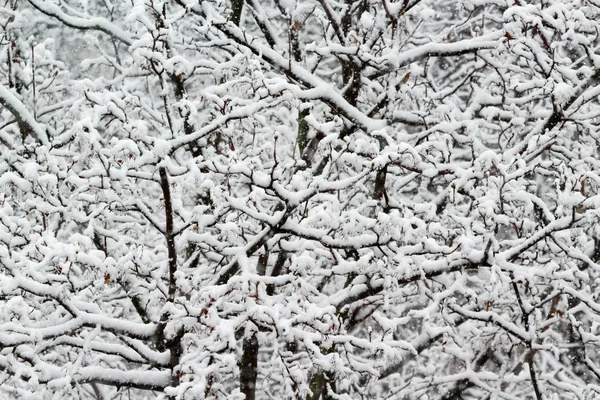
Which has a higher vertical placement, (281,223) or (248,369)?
(281,223)

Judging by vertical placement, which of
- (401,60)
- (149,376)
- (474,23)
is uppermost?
(474,23)

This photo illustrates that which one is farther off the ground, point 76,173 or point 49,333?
point 76,173

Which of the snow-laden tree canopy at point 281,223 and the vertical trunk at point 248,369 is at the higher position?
the snow-laden tree canopy at point 281,223

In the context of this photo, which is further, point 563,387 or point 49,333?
point 563,387

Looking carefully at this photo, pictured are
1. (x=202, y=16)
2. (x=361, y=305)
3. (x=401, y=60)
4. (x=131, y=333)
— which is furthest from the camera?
(x=202, y=16)

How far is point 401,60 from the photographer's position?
469 cm

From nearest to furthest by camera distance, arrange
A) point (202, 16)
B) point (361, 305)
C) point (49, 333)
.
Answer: point (49, 333) → point (361, 305) → point (202, 16)

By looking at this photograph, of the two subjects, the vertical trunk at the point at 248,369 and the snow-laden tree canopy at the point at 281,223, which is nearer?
the snow-laden tree canopy at the point at 281,223

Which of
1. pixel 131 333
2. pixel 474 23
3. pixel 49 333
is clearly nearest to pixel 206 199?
pixel 131 333

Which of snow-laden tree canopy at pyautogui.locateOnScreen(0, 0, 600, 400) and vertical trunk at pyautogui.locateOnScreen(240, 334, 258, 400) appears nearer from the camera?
snow-laden tree canopy at pyautogui.locateOnScreen(0, 0, 600, 400)

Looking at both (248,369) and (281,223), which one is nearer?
(281,223)

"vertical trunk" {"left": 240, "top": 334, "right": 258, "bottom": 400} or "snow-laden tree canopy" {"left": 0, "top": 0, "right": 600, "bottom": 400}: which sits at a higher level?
"snow-laden tree canopy" {"left": 0, "top": 0, "right": 600, "bottom": 400}

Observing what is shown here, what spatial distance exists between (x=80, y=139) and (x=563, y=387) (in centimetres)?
456

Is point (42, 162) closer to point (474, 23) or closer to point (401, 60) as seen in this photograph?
point (401, 60)
